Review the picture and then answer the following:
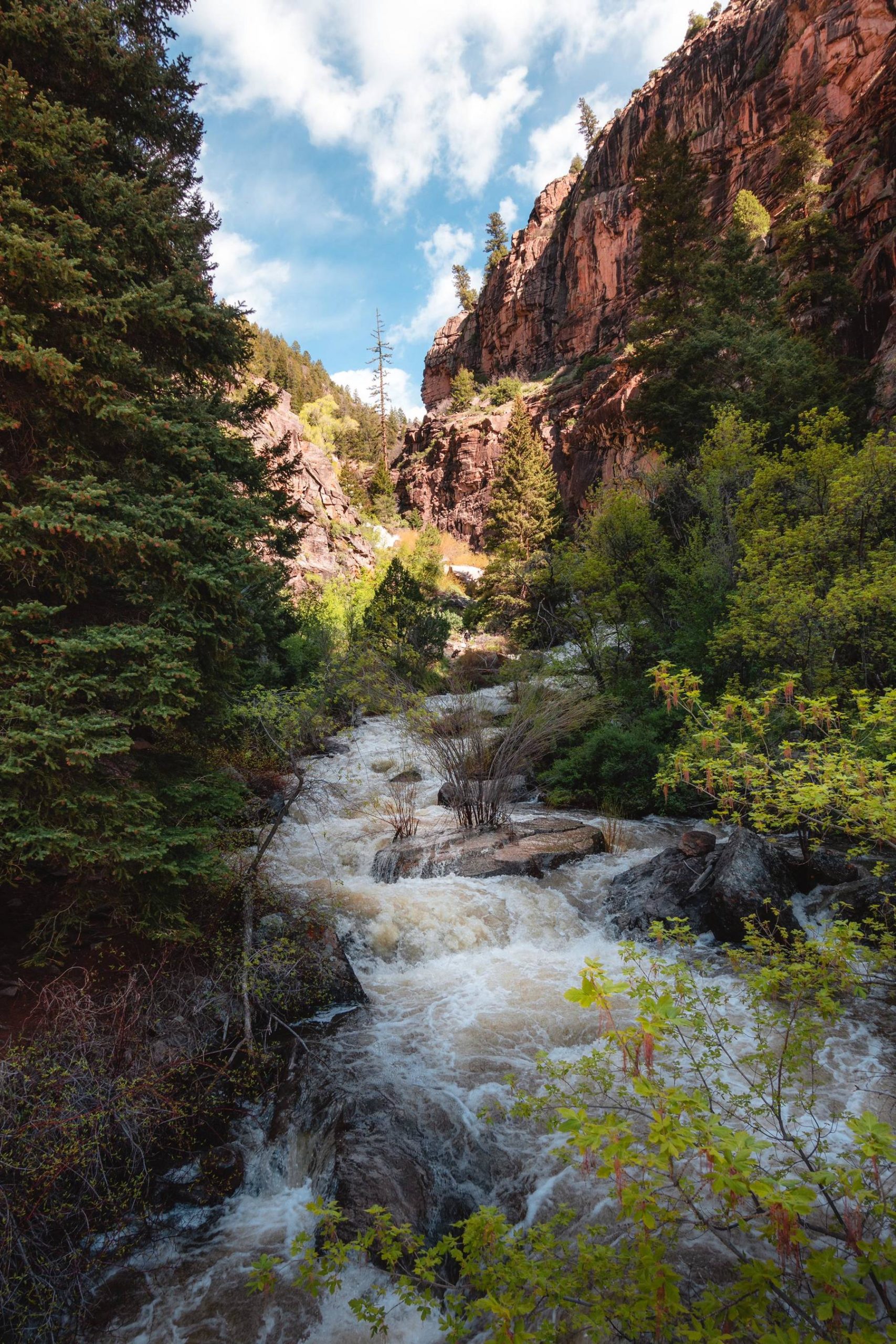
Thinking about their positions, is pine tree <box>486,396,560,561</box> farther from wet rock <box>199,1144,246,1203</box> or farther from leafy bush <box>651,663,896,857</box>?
wet rock <box>199,1144,246,1203</box>

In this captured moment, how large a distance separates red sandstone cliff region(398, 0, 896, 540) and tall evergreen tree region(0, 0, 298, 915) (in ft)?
48.2

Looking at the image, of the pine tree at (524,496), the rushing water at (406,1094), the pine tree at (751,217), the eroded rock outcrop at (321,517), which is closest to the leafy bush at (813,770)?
the rushing water at (406,1094)

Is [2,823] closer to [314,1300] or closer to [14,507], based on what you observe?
[14,507]

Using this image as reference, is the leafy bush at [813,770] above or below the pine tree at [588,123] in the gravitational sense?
below

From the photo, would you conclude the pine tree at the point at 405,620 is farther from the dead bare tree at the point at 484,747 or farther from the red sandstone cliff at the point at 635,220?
the red sandstone cliff at the point at 635,220

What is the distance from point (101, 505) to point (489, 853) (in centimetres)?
728

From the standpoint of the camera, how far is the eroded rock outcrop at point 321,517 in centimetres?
3284

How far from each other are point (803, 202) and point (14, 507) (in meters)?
26.4

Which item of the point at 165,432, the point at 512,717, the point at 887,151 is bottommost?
the point at 512,717

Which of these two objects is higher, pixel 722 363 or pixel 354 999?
pixel 722 363

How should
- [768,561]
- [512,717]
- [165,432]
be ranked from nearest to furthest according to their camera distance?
[165,432], [768,561], [512,717]

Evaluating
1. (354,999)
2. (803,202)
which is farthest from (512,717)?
(803,202)

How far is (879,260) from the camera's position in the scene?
630 inches

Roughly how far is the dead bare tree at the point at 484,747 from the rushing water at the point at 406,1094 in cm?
199
